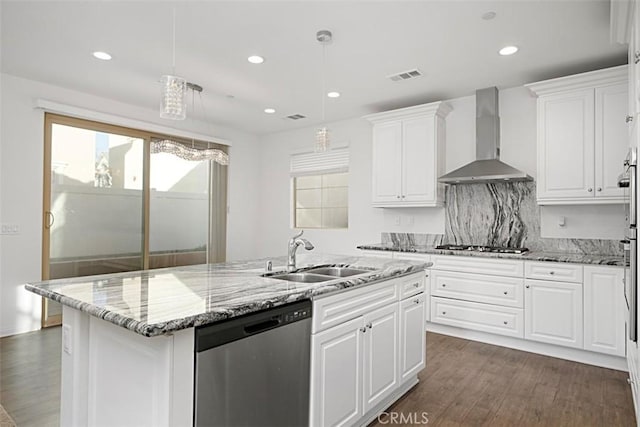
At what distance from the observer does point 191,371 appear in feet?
4.31

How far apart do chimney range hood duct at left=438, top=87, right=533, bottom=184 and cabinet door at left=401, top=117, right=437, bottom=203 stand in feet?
0.74

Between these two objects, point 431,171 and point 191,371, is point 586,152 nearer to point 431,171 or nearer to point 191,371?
point 431,171

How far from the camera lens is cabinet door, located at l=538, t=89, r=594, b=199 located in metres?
3.39

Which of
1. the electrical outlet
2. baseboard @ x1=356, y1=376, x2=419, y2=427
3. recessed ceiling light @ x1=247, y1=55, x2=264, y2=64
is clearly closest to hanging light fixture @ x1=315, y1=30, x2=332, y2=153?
recessed ceiling light @ x1=247, y1=55, x2=264, y2=64

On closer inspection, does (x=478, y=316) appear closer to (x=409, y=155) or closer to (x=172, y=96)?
(x=409, y=155)

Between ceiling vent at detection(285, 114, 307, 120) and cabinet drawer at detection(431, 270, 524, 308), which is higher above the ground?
ceiling vent at detection(285, 114, 307, 120)

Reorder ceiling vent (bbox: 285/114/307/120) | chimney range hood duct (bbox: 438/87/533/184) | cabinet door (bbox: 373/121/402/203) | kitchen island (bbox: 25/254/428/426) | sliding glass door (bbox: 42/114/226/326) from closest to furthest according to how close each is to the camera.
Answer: kitchen island (bbox: 25/254/428/426) < chimney range hood duct (bbox: 438/87/533/184) < sliding glass door (bbox: 42/114/226/326) < cabinet door (bbox: 373/121/402/203) < ceiling vent (bbox: 285/114/307/120)

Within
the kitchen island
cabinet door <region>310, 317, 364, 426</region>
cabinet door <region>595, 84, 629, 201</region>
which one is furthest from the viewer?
cabinet door <region>595, 84, 629, 201</region>

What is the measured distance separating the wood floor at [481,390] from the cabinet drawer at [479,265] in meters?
0.75

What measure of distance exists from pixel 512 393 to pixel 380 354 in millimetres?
1160

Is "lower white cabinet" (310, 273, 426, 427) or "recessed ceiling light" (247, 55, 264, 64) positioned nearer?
"lower white cabinet" (310, 273, 426, 427)

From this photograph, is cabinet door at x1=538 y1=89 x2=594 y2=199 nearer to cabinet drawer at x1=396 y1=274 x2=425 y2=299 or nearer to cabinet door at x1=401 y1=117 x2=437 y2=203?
cabinet door at x1=401 y1=117 x2=437 y2=203

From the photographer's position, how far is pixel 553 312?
332 cm

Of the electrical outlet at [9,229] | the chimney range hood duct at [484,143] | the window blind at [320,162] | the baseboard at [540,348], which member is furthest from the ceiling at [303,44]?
the baseboard at [540,348]
